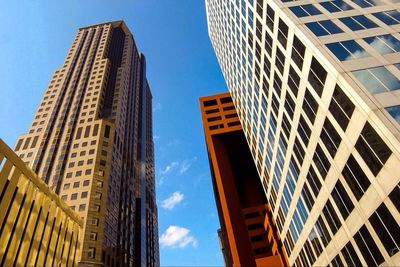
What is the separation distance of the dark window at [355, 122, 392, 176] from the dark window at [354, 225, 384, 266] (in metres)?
5.37

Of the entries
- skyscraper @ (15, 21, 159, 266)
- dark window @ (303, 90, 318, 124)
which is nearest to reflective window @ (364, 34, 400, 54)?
dark window @ (303, 90, 318, 124)

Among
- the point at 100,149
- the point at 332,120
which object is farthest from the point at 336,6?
the point at 100,149

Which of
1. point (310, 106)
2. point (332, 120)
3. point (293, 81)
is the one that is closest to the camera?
point (332, 120)

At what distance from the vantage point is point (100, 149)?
73938 mm

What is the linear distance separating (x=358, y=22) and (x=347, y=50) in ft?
15.1

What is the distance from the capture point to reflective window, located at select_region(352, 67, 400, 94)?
65.1 ft

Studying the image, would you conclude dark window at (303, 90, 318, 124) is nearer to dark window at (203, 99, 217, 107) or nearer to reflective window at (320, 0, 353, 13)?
reflective window at (320, 0, 353, 13)

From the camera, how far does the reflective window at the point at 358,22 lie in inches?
979

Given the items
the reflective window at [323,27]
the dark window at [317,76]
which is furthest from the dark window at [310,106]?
the reflective window at [323,27]

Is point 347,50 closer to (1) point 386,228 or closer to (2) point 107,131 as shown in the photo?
(1) point 386,228

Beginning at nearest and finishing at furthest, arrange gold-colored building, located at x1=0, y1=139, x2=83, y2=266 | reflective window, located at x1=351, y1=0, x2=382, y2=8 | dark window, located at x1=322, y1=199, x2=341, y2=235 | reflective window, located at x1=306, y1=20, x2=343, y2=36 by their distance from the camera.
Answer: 1. reflective window, located at x1=306, y1=20, x2=343, y2=36
2. dark window, located at x1=322, y1=199, x2=341, y2=235
3. reflective window, located at x1=351, y1=0, x2=382, y2=8
4. gold-colored building, located at x1=0, y1=139, x2=83, y2=266

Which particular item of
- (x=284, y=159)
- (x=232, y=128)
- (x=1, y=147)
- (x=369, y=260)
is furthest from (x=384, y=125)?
(x=232, y=128)

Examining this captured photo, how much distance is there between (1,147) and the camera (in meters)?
30.6

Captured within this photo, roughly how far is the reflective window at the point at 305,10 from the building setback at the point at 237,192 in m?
43.6
